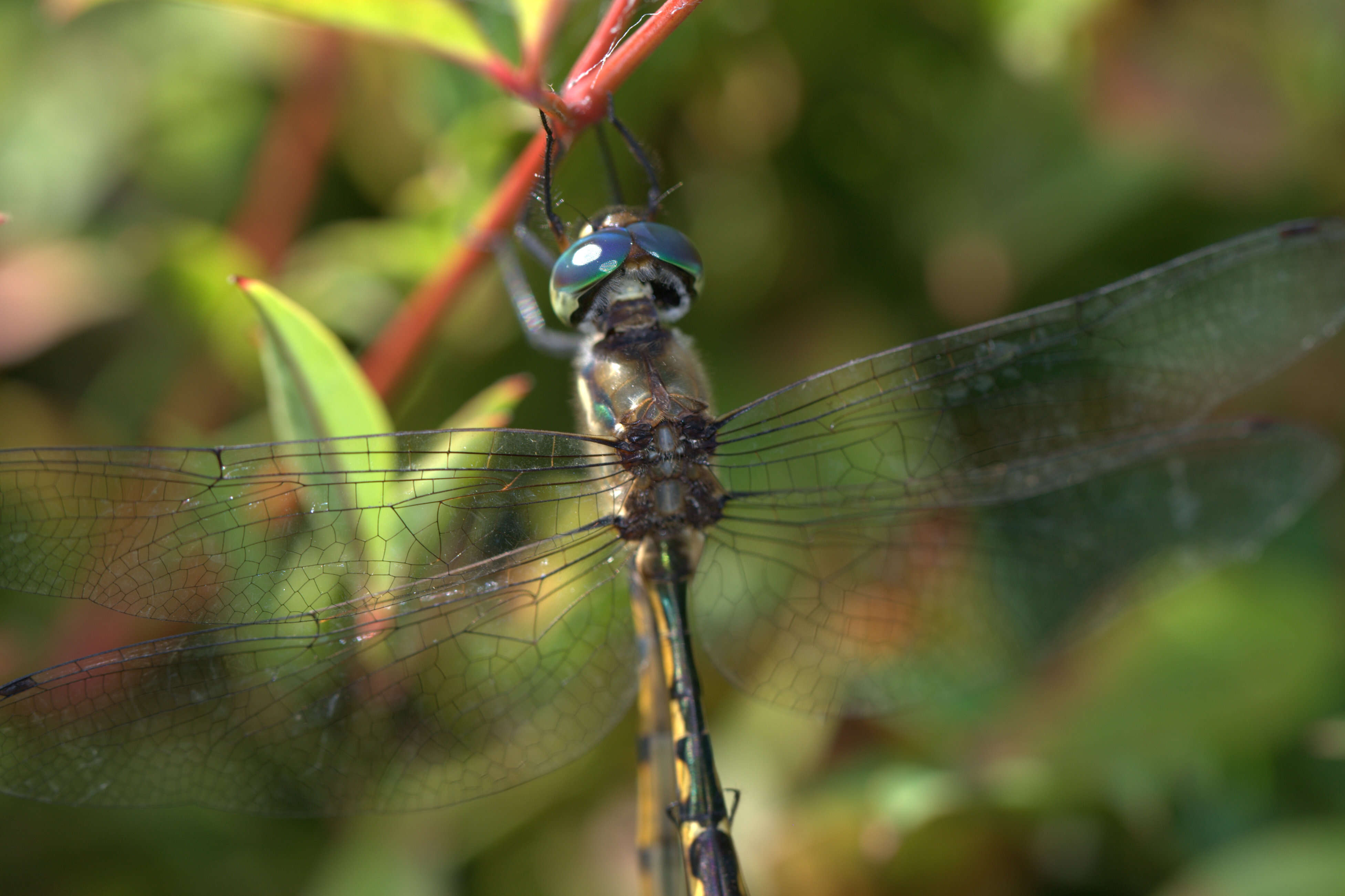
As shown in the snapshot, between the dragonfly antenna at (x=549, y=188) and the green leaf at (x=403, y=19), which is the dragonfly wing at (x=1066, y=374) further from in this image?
the green leaf at (x=403, y=19)

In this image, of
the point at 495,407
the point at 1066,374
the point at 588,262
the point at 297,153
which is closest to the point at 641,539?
the point at 495,407

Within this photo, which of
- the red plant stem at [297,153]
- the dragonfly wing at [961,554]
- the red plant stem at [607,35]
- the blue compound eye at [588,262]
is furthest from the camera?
the red plant stem at [297,153]

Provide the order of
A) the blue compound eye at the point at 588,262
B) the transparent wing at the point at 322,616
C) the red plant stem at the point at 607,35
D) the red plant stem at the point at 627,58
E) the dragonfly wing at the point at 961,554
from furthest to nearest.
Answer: the dragonfly wing at the point at 961,554
the blue compound eye at the point at 588,262
the transparent wing at the point at 322,616
the red plant stem at the point at 607,35
the red plant stem at the point at 627,58

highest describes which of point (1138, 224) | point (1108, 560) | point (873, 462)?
point (1138, 224)

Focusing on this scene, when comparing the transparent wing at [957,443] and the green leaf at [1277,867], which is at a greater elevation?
the transparent wing at [957,443]

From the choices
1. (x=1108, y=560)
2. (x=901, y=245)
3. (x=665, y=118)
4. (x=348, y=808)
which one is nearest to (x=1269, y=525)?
(x=1108, y=560)

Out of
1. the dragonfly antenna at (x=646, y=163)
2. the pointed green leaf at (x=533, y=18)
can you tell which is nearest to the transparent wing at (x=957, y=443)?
the dragonfly antenna at (x=646, y=163)

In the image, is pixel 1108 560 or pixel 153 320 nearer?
pixel 1108 560

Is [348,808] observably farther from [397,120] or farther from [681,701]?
[397,120]
